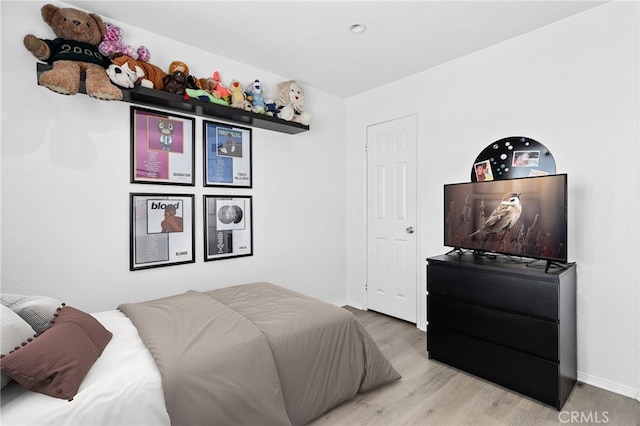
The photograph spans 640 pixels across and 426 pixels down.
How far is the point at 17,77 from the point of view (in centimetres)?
205

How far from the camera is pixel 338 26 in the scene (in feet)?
8.09

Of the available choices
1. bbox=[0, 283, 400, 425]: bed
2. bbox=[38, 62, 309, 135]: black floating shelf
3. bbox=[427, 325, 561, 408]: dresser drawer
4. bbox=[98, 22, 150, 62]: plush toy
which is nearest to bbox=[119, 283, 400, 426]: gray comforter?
bbox=[0, 283, 400, 425]: bed

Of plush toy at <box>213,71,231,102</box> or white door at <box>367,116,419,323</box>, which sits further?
white door at <box>367,116,419,323</box>

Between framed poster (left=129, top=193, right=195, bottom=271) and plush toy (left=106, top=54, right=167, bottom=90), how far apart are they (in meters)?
0.80


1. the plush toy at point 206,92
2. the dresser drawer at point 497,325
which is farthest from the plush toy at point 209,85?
the dresser drawer at point 497,325

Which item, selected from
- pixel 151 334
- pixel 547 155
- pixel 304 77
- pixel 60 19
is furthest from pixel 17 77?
pixel 547 155

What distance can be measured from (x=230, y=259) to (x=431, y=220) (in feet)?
6.48

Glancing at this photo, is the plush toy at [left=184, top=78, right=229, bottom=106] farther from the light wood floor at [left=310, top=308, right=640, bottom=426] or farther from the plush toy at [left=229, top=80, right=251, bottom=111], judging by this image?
the light wood floor at [left=310, top=308, right=640, bottom=426]

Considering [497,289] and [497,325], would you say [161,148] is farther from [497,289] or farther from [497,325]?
[497,325]

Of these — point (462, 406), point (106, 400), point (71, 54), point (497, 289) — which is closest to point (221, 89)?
point (71, 54)

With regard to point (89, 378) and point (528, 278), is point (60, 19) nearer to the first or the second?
point (89, 378)

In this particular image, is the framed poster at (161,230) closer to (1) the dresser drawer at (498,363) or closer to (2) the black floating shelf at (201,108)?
(2) the black floating shelf at (201,108)

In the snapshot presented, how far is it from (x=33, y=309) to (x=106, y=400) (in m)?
0.61

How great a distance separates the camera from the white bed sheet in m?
1.13
